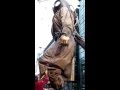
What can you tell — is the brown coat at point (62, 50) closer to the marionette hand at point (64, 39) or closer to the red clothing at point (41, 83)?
the marionette hand at point (64, 39)

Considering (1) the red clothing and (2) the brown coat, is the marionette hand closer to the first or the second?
(2) the brown coat

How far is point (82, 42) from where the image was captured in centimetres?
263

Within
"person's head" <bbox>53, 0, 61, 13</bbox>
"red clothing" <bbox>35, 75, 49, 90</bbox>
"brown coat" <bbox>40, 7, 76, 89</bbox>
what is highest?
"person's head" <bbox>53, 0, 61, 13</bbox>

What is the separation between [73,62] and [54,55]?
0.20 metres

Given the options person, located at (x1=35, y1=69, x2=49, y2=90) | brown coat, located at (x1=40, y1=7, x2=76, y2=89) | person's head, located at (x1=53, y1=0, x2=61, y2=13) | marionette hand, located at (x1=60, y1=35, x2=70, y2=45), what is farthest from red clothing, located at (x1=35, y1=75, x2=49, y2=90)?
person's head, located at (x1=53, y1=0, x2=61, y2=13)

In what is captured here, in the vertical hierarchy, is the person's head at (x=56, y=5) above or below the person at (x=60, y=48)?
above

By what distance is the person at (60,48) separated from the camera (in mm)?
2613

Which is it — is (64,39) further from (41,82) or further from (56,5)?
(41,82)

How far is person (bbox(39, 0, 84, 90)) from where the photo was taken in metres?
2.61

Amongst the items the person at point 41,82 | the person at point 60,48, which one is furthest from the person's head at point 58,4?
the person at point 41,82

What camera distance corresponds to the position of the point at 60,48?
104 inches
